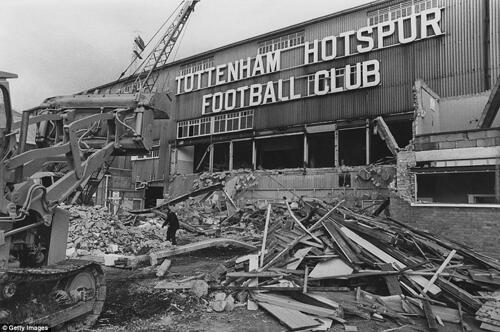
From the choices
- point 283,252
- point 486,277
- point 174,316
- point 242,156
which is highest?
point 242,156

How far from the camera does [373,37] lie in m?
23.2

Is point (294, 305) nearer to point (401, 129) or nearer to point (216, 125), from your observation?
point (401, 129)

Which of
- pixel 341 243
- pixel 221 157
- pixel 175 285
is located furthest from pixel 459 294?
pixel 221 157

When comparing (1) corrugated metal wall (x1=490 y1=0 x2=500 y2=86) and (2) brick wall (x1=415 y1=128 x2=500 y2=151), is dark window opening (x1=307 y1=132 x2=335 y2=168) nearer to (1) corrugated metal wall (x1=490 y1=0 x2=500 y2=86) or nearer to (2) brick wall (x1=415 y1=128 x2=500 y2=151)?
(1) corrugated metal wall (x1=490 y1=0 x2=500 y2=86)

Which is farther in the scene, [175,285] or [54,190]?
[175,285]

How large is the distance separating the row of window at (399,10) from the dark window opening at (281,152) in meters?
8.84

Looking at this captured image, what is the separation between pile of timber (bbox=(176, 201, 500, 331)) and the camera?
6.98m

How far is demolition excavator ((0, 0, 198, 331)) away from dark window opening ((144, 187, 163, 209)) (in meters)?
26.6

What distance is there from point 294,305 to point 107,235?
30.7 ft

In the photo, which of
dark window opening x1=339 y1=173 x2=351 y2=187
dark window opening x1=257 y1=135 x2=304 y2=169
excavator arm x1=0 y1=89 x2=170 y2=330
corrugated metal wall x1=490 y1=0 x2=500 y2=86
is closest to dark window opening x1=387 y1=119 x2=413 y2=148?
dark window opening x1=339 y1=173 x2=351 y2=187

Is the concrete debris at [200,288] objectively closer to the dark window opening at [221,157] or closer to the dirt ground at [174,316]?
the dirt ground at [174,316]

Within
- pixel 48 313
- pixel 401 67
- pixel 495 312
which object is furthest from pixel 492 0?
pixel 48 313

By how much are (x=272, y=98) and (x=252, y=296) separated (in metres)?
20.7

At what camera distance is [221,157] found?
113 ft
